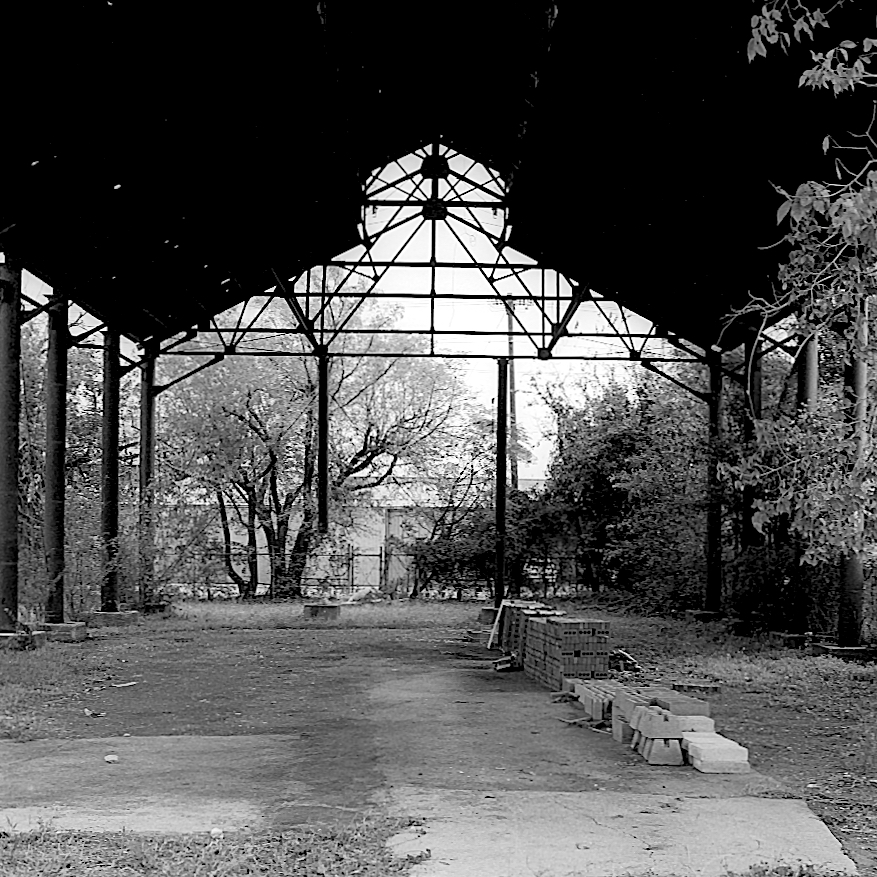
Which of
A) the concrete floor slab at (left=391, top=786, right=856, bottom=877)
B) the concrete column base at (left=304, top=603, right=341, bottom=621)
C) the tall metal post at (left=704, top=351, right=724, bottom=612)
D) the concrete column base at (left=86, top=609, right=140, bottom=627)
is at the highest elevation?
the tall metal post at (left=704, top=351, right=724, bottom=612)

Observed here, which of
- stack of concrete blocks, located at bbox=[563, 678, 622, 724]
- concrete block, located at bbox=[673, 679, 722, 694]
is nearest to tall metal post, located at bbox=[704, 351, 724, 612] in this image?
concrete block, located at bbox=[673, 679, 722, 694]

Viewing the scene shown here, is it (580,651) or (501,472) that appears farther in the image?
(501,472)

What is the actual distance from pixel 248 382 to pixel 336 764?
61.1 feet

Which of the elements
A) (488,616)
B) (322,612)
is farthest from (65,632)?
(488,616)

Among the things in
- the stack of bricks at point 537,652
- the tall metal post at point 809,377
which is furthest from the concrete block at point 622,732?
the tall metal post at point 809,377

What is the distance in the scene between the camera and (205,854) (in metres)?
6.09

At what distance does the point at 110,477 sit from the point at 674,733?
1306 cm

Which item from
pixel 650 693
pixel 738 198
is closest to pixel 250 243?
pixel 738 198

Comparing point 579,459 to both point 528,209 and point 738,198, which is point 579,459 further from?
point 738,198

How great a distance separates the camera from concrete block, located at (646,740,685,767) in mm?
8453

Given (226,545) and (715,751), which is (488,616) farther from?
(715,751)

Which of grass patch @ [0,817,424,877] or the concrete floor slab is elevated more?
grass patch @ [0,817,424,877]

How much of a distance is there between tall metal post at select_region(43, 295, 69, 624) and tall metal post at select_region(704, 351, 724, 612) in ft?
33.3

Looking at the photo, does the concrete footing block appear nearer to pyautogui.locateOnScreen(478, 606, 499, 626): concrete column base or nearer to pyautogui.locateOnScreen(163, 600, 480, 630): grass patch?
pyautogui.locateOnScreen(163, 600, 480, 630): grass patch
